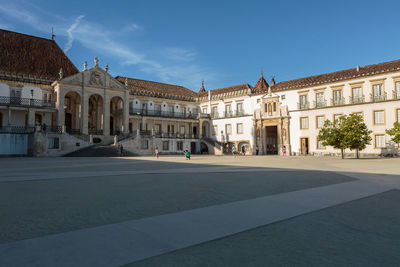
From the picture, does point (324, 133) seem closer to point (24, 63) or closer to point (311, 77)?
point (311, 77)

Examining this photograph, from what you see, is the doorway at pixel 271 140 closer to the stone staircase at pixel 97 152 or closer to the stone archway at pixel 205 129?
the stone archway at pixel 205 129

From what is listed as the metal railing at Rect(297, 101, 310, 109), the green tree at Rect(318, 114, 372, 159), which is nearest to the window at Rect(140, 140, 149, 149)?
the metal railing at Rect(297, 101, 310, 109)

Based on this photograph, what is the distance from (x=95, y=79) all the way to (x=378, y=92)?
3427 cm

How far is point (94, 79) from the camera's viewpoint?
37.8 metres

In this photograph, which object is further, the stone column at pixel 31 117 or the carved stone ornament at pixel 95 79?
the carved stone ornament at pixel 95 79

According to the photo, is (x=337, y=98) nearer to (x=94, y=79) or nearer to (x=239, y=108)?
(x=239, y=108)

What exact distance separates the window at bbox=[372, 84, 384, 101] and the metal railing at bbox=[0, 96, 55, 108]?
37991mm

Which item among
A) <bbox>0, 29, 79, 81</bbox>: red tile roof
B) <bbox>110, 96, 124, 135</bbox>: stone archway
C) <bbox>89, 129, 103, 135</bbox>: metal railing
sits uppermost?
<bbox>0, 29, 79, 81</bbox>: red tile roof

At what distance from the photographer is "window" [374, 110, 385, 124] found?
1282 inches

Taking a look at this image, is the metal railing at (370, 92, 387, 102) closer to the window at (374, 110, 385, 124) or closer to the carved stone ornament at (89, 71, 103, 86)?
the window at (374, 110, 385, 124)

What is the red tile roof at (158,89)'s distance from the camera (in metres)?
47.1

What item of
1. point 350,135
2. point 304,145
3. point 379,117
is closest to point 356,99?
point 379,117

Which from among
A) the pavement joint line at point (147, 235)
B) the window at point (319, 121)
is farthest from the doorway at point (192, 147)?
the pavement joint line at point (147, 235)

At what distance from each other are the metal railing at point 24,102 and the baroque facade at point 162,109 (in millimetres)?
99
